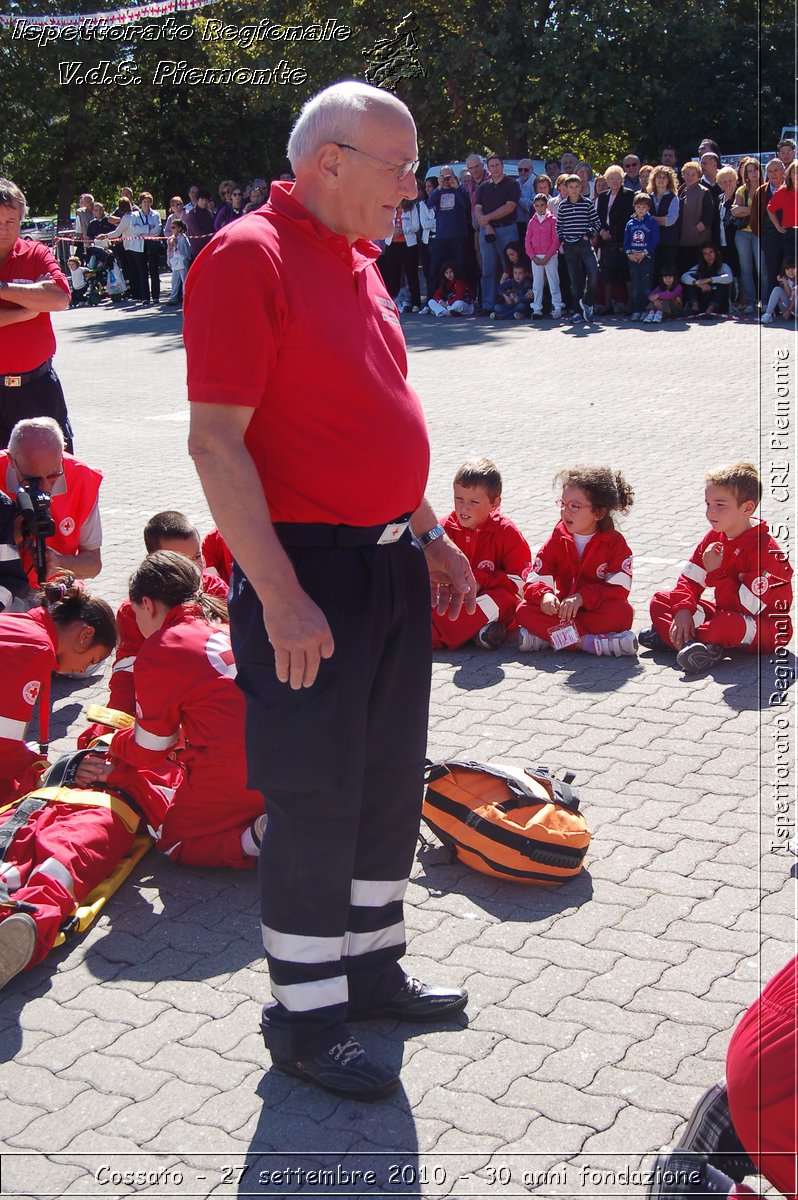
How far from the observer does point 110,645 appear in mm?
4910

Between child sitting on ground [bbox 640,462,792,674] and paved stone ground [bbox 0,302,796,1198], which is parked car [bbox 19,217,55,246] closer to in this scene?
child sitting on ground [bbox 640,462,792,674]

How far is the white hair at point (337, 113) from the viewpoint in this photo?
2.58 meters

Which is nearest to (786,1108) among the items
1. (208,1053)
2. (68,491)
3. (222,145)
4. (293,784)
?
(293,784)

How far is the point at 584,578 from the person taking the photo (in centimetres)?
574

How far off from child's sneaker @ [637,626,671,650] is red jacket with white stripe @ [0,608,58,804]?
8.85 feet

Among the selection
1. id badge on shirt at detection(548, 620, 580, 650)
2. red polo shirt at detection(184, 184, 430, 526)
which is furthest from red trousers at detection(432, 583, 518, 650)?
red polo shirt at detection(184, 184, 430, 526)

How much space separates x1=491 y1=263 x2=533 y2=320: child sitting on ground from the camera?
17094 millimetres

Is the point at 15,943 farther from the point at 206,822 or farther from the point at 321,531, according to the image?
the point at 321,531

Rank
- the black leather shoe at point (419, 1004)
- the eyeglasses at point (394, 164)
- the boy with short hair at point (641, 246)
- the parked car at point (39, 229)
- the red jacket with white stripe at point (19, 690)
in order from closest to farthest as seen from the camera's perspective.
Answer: the eyeglasses at point (394, 164), the black leather shoe at point (419, 1004), the red jacket with white stripe at point (19, 690), the boy with short hair at point (641, 246), the parked car at point (39, 229)

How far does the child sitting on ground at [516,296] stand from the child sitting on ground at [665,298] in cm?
198

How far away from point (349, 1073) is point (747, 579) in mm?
3204

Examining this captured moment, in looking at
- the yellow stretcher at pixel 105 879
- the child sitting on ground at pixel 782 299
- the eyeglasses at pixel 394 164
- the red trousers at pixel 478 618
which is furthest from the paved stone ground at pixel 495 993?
the child sitting on ground at pixel 782 299

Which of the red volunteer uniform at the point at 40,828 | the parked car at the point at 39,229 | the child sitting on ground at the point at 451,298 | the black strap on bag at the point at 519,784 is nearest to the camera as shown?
the red volunteer uniform at the point at 40,828

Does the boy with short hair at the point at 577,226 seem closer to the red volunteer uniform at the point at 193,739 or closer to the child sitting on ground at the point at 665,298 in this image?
the child sitting on ground at the point at 665,298
